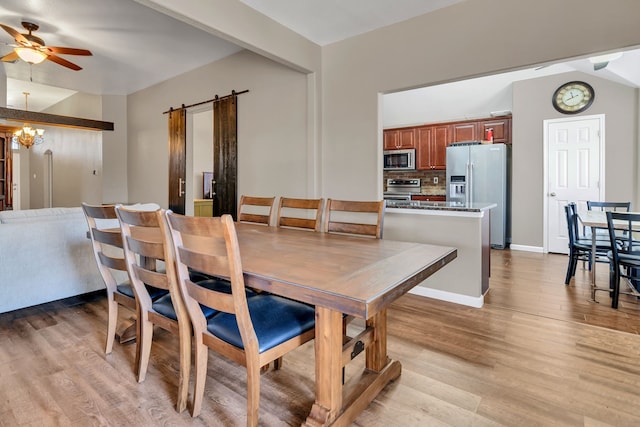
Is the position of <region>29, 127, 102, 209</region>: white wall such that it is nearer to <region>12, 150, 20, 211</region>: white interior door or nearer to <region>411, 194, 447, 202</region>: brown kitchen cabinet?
<region>12, 150, 20, 211</region>: white interior door

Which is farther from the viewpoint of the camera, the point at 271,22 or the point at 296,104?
the point at 296,104

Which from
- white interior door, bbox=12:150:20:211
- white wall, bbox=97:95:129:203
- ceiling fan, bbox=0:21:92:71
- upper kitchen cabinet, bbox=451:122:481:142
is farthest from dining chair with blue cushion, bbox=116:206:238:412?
white interior door, bbox=12:150:20:211

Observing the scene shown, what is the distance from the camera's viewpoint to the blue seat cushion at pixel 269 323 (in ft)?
4.39

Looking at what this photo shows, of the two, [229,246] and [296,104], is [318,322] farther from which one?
[296,104]

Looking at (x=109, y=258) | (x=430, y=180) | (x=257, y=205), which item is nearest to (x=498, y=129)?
(x=430, y=180)

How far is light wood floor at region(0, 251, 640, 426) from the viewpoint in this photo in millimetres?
1521

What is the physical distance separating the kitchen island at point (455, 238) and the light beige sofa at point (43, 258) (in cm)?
278

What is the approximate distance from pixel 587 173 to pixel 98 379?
5966 millimetres

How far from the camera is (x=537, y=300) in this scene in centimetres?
303

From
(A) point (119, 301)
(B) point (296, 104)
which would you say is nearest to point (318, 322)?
(A) point (119, 301)

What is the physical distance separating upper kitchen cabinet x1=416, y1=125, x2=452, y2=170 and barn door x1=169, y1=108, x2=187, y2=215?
4114 mm

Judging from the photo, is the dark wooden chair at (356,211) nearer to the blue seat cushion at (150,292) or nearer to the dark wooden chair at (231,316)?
the dark wooden chair at (231,316)

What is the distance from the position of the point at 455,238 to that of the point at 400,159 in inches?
145

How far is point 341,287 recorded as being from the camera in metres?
1.10
